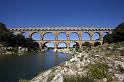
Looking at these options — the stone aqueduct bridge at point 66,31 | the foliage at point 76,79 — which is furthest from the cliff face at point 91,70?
the stone aqueduct bridge at point 66,31

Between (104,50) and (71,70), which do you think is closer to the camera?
(71,70)

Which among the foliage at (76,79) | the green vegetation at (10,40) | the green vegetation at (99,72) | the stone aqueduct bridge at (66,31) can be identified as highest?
the stone aqueduct bridge at (66,31)

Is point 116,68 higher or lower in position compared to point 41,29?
lower

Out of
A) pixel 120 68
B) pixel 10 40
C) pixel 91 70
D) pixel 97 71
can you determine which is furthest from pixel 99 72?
pixel 10 40

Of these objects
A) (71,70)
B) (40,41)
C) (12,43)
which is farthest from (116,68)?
(40,41)

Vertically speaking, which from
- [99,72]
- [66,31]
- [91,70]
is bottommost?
[99,72]


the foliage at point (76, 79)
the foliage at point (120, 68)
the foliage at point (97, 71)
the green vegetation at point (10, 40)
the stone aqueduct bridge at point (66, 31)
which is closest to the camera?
the foliage at point (76, 79)

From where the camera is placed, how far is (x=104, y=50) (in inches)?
834

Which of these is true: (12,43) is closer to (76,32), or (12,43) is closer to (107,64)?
(76,32)

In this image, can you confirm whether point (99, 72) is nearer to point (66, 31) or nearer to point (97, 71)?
point (97, 71)

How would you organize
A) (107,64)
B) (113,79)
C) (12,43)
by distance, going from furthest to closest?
1. (12,43)
2. (107,64)
3. (113,79)

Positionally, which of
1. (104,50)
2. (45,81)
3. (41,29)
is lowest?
(45,81)

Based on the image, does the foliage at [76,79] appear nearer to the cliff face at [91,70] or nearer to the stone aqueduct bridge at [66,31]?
the cliff face at [91,70]

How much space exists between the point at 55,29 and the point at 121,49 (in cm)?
15686
